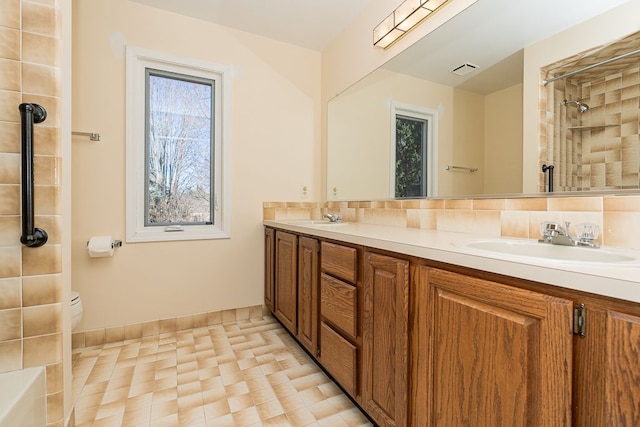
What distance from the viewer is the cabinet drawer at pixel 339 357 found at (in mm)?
1314

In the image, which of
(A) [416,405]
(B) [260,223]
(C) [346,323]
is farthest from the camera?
(B) [260,223]

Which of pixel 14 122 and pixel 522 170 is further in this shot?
pixel 522 170

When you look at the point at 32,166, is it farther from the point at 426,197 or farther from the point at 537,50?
the point at 537,50

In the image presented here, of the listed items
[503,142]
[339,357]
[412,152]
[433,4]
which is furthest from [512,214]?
[433,4]

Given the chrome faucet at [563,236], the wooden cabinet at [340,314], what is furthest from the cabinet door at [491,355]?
the chrome faucet at [563,236]

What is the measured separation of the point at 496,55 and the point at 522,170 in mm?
572

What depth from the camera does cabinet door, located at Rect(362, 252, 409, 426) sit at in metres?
Result: 1.03

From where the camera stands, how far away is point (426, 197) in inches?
69.7

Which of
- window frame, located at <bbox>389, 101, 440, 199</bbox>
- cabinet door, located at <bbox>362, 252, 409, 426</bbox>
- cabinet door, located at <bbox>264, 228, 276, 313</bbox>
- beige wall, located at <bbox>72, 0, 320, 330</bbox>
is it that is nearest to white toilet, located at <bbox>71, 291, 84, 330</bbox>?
beige wall, located at <bbox>72, 0, 320, 330</bbox>

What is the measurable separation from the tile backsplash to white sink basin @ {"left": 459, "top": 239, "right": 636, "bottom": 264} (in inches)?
4.7

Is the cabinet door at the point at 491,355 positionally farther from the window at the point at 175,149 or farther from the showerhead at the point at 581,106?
the window at the point at 175,149

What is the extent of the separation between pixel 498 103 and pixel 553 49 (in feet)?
0.88

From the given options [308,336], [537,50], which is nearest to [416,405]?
[308,336]

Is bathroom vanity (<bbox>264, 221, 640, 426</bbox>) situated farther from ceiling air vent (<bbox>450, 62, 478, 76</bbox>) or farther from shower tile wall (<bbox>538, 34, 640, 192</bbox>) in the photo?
ceiling air vent (<bbox>450, 62, 478, 76</bbox>)
